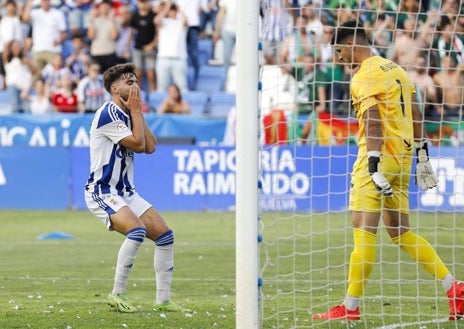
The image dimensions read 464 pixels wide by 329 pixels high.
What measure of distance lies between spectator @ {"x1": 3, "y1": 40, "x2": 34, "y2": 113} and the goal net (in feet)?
19.5

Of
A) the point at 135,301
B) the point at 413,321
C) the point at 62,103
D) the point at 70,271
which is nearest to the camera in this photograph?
the point at 413,321

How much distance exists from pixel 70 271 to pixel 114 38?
13381 mm

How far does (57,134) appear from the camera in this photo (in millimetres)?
23250

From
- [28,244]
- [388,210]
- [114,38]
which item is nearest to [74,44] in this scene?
[114,38]

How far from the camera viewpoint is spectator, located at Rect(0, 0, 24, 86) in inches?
1023

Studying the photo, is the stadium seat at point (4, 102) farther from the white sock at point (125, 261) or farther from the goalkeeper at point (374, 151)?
the goalkeeper at point (374, 151)

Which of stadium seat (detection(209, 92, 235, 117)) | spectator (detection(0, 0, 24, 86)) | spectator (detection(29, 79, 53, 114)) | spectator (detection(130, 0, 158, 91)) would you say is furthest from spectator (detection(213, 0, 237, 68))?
spectator (detection(0, 0, 24, 86))

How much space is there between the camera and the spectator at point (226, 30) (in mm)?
26109

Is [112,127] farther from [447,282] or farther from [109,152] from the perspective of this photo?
[447,282]

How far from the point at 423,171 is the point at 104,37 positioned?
1725 centimetres

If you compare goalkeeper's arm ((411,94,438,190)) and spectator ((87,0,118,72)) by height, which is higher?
spectator ((87,0,118,72))

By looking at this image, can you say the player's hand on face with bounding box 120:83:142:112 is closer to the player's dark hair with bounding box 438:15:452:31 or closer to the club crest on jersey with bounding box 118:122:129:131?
the club crest on jersey with bounding box 118:122:129:131

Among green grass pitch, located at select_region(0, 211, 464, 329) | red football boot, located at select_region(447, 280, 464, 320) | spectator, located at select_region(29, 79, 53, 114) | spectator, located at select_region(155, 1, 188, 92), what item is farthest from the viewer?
spectator, located at select_region(155, 1, 188, 92)

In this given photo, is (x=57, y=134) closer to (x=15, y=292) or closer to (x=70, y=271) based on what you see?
(x=70, y=271)
